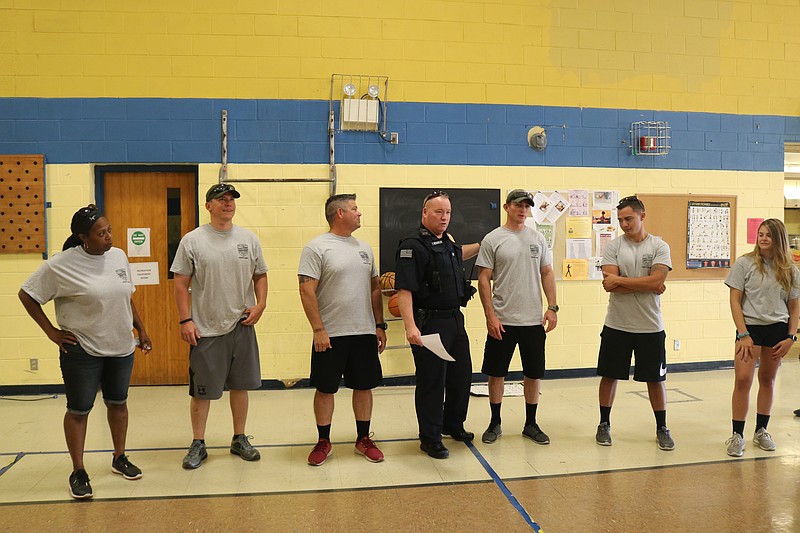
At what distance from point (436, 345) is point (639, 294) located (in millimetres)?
1408

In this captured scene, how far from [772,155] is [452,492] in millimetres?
5367

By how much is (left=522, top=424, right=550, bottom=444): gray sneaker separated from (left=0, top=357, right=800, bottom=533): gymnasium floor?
0.05 meters

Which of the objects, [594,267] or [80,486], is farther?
[594,267]

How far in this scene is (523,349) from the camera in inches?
161

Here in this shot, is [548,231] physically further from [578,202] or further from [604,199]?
[604,199]

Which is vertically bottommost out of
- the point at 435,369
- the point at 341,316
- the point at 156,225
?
the point at 435,369

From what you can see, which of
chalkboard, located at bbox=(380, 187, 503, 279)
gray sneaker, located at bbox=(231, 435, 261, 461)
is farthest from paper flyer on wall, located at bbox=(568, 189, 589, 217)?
gray sneaker, located at bbox=(231, 435, 261, 461)

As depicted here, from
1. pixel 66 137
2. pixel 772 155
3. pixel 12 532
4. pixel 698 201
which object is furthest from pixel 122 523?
pixel 772 155

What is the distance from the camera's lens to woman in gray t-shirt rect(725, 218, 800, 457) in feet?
12.2

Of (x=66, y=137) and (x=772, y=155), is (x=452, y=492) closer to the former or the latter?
(x=66, y=137)

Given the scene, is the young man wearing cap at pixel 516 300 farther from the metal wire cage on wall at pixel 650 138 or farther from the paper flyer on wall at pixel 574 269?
the metal wire cage on wall at pixel 650 138

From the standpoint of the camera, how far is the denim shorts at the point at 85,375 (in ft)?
10.4

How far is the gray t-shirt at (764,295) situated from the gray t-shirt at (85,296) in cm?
369

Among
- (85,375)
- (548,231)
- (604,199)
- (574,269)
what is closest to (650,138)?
(604,199)
